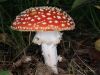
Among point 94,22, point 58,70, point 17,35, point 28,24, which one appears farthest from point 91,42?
point 28,24

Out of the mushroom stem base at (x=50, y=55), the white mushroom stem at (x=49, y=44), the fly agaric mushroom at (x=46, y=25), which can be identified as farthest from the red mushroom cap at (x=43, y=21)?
the mushroom stem base at (x=50, y=55)

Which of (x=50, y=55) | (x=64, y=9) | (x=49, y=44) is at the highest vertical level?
(x=64, y=9)

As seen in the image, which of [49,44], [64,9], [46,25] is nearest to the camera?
[46,25]

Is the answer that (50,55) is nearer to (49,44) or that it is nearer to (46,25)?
(49,44)

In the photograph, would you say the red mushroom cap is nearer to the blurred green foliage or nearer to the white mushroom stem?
the white mushroom stem

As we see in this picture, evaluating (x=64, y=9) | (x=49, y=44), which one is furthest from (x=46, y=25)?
(x=64, y=9)

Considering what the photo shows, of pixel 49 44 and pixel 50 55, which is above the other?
pixel 49 44

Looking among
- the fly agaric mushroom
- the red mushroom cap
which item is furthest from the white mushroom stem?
the red mushroom cap
